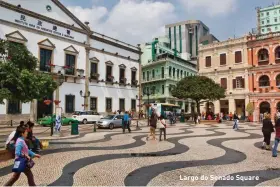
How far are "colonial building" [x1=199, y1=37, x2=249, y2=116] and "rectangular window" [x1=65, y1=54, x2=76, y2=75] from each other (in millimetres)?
22097

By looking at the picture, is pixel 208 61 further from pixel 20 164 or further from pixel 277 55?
pixel 20 164

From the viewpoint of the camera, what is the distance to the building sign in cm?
2884

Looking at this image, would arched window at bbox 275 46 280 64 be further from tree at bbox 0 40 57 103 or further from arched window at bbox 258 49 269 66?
tree at bbox 0 40 57 103

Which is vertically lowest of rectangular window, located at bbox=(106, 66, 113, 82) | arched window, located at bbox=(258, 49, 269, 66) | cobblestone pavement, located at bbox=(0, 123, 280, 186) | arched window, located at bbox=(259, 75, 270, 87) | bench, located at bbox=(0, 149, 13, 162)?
cobblestone pavement, located at bbox=(0, 123, 280, 186)

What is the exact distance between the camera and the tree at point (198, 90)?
3284 cm

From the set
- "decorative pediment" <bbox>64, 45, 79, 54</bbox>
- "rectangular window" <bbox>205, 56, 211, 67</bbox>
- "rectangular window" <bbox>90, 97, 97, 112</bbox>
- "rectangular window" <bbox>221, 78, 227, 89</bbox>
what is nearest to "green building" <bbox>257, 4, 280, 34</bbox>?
"rectangular window" <bbox>205, 56, 211, 67</bbox>

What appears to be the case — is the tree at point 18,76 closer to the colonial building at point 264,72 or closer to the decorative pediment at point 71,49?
the decorative pediment at point 71,49

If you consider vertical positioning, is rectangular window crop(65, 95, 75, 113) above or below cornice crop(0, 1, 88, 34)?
below

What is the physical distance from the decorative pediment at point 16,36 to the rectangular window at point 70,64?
6206mm

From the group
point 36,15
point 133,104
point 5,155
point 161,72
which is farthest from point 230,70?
point 5,155

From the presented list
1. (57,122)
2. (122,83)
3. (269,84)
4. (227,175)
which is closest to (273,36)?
(269,84)

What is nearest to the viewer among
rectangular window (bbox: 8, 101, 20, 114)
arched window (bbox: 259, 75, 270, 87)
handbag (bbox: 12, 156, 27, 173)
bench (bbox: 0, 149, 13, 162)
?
handbag (bbox: 12, 156, 27, 173)

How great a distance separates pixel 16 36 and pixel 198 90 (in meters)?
21.5

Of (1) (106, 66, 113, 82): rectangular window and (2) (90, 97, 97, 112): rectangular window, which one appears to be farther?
(1) (106, 66, 113, 82): rectangular window
